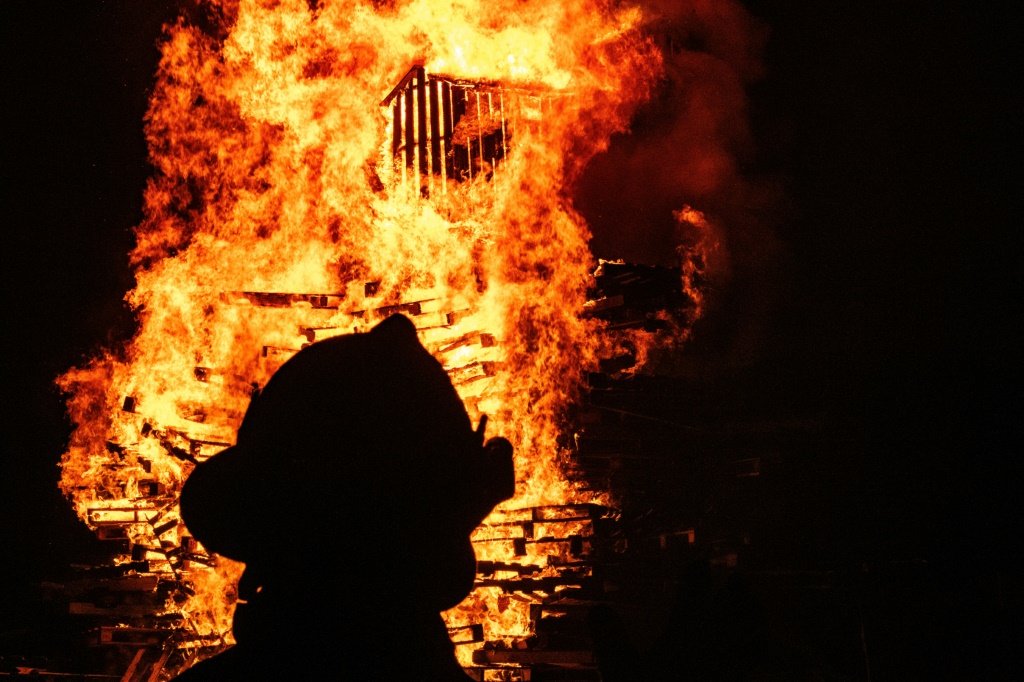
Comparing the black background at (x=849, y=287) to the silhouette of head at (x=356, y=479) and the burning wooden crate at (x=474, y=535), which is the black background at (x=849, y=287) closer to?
the burning wooden crate at (x=474, y=535)

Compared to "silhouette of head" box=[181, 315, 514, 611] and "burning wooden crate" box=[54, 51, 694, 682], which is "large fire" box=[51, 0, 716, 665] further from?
"silhouette of head" box=[181, 315, 514, 611]

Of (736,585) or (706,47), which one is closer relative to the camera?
(736,585)

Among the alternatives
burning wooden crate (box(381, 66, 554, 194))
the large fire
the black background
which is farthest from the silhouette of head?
burning wooden crate (box(381, 66, 554, 194))

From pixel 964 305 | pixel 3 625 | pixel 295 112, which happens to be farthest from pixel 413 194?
pixel 3 625

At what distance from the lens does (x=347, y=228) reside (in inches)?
276

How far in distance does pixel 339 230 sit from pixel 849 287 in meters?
4.73

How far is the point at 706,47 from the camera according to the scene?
715cm

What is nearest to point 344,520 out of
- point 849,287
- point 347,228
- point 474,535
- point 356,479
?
point 356,479

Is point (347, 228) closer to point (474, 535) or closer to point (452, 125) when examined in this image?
point (452, 125)

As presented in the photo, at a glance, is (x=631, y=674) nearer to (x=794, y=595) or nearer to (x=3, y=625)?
(x=794, y=595)

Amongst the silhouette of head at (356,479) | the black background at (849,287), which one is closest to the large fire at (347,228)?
the black background at (849,287)

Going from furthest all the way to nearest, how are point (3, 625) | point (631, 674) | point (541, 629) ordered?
point (3, 625)
point (541, 629)
point (631, 674)

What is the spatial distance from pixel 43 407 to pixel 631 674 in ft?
22.3

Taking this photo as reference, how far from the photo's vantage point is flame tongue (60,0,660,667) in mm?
5832
